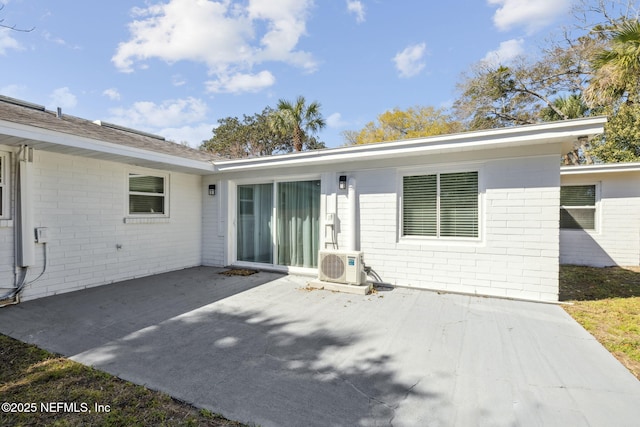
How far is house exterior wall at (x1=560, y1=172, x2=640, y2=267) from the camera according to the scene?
Answer: 7941 millimetres

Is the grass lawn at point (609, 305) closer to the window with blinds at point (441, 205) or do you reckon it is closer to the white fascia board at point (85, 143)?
the window with blinds at point (441, 205)

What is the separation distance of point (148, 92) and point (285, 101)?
27.1 ft

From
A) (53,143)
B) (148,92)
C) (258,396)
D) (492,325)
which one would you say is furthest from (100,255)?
(492,325)

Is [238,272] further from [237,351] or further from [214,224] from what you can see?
[237,351]

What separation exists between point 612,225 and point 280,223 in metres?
8.97

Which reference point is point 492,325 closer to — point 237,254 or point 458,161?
A: point 458,161

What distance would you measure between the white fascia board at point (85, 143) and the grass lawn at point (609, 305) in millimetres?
7539

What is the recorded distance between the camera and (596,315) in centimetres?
431

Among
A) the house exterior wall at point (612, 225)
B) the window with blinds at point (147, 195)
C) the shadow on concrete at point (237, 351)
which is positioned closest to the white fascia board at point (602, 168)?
the house exterior wall at point (612, 225)

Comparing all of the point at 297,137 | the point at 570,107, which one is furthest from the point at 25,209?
the point at 570,107

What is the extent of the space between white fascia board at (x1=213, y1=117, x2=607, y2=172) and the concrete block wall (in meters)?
0.50

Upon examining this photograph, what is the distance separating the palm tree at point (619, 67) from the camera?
5.71 m

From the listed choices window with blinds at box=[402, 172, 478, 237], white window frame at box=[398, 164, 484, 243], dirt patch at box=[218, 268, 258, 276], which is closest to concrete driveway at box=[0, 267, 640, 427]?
white window frame at box=[398, 164, 484, 243]

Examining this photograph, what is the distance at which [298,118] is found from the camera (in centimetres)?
1688
